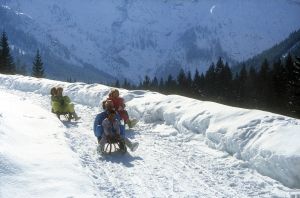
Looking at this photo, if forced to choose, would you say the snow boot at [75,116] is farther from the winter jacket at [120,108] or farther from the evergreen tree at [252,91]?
the evergreen tree at [252,91]

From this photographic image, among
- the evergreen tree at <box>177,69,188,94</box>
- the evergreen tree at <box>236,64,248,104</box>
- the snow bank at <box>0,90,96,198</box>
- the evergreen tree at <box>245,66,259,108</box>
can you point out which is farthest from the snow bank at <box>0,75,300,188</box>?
the evergreen tree at <box>177,69,188,94</box>

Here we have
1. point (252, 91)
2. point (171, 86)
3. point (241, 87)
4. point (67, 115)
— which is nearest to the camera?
point (67, 115)

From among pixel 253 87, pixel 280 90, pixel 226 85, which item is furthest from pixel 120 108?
pixel 226 85

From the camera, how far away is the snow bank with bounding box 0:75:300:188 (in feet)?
34.0

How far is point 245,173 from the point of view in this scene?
1109cm

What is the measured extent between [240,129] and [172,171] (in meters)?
2.62

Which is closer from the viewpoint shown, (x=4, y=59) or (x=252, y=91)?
(x=4, y=59)

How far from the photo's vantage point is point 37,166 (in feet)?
32.4

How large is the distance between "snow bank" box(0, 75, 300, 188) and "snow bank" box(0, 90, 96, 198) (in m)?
4.11

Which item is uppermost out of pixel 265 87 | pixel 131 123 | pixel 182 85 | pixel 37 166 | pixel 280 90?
pixel 182 85

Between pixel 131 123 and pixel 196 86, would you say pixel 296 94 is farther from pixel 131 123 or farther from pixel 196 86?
pixel 196 86

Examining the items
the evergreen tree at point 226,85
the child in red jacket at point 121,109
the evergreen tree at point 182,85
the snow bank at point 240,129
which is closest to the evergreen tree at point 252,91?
the evergreen tree at point 226,85

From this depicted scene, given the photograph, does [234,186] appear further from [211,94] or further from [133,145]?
[211,94]

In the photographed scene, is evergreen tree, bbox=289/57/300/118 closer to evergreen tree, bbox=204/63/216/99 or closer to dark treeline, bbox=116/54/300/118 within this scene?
dark treeline, bbox=116/54/300/118
